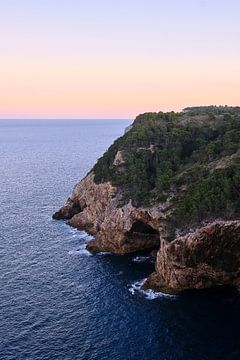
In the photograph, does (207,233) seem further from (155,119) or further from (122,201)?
(155,119)

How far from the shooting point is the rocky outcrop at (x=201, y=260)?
232 ft

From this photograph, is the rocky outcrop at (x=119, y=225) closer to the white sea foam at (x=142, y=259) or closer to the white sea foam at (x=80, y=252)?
the white sea foam at (x=80, y=252)

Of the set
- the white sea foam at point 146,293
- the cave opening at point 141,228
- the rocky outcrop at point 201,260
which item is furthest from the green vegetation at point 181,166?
the white sea foam at point 146,293

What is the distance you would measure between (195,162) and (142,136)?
19955 mm

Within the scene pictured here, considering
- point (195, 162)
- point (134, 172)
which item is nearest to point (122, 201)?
point (134, 172)

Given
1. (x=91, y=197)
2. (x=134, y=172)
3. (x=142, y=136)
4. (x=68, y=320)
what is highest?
(x=142, y=136)

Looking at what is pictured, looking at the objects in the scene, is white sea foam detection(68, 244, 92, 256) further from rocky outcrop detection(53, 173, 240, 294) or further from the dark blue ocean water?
rocky outcrop detection(53, 173, 240, 294)

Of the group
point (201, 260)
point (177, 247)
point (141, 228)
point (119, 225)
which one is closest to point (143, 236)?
point (141, 228)

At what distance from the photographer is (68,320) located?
209 ft

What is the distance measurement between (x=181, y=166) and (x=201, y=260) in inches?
1144

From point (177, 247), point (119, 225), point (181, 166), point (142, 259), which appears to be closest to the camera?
point (177, 247)

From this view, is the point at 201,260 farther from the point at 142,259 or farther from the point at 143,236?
the point at 143,236

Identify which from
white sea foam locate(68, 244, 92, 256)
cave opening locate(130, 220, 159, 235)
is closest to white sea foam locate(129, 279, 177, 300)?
cave opening locate(130, 220, 159, 235)

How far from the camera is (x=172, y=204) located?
82438mm
